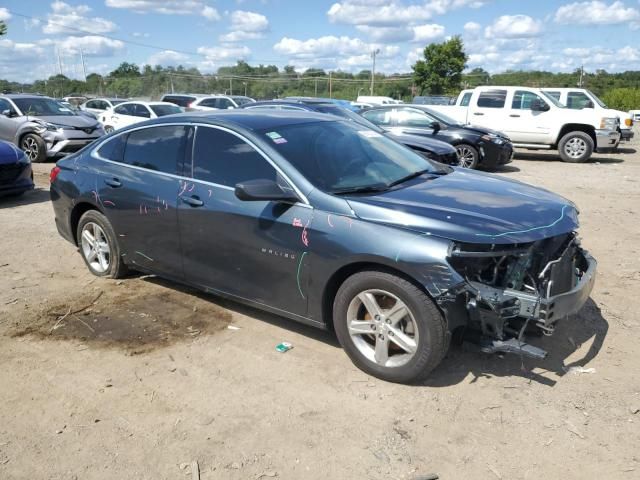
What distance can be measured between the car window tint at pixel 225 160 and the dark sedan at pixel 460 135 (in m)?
9.08

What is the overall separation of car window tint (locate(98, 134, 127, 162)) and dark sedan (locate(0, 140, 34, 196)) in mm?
4359

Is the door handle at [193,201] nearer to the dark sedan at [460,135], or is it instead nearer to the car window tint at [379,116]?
the dark sedan at [460,135]

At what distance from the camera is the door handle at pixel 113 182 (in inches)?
196

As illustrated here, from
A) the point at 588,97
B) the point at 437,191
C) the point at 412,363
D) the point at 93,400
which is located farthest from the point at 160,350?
the point at 588,97

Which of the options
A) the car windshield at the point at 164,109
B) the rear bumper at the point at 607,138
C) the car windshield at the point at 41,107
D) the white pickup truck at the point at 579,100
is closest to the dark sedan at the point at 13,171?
the car windshield at the point at 41,107

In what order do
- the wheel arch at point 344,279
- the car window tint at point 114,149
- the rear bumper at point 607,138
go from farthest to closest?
the rear bumper at point 607,138
the car window tint at point 114,149
the wheel arch at point 344,279

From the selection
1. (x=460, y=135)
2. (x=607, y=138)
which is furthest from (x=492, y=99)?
(x=460, y=135)

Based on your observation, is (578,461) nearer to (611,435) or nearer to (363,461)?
(611,435)

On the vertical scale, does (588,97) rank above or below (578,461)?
above

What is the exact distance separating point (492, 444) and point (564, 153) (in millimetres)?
14236

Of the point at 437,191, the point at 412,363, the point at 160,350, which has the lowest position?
the point at 160,350

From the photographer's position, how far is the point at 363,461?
9.44 ft

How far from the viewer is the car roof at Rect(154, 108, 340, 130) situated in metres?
4.32

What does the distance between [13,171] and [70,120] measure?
18.0ft
